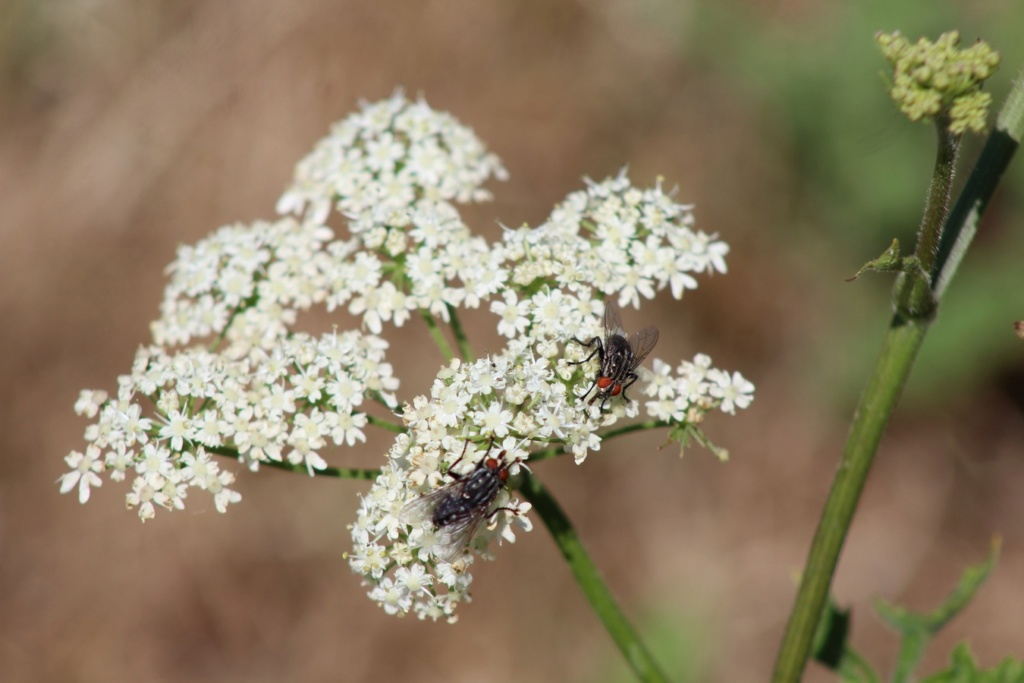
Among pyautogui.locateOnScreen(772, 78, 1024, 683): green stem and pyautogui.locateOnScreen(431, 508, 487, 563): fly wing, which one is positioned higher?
pyautogui.locateOnScreen(431, 508, 487, 563): fly wing

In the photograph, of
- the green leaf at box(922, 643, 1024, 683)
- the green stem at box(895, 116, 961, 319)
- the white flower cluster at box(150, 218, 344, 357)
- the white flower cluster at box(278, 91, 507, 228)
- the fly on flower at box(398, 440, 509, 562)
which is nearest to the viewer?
the green stem at box(895, 116, 961, 319)

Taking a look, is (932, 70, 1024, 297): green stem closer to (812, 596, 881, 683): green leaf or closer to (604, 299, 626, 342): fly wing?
(604, 299, 626, 342): fly wing

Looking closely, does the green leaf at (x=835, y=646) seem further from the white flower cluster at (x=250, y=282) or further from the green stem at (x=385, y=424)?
the white flower cluster at (x=250, y=282)

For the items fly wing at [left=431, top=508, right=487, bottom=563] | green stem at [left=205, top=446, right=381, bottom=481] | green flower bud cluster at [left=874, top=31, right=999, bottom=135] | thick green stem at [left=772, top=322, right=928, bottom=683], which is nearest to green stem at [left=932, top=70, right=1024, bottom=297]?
thick green stem at [left=772, top=322, right=928, bottom=683]

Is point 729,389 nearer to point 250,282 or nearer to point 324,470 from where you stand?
point 324,470

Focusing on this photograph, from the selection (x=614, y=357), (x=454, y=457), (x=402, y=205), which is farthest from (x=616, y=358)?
(x=402, y=205)

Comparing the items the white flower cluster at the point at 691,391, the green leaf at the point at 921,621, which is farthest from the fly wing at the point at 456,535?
the green leaf at the point at 921,621
